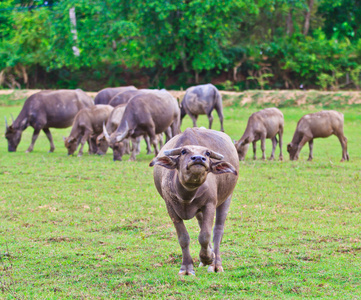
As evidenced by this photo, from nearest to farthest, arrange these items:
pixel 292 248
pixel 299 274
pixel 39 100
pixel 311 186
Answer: pixel 299 274 → pixel 292 248 → pixel 311 186 → pixel 39 100

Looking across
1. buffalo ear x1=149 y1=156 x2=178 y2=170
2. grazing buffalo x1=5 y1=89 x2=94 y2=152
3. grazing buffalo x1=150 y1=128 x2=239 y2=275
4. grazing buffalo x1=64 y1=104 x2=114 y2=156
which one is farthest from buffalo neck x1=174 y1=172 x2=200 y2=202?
grazing buffalo x1=5 y1=89 x2=94 y2=152

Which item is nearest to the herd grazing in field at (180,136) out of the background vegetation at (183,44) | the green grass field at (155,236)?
the green grass field at (155,236)

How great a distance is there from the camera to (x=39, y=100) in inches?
755

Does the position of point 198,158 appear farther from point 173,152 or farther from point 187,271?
point 187,271

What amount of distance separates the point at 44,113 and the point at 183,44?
655 inches

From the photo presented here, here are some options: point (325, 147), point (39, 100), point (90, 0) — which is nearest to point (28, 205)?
point (39, 100)

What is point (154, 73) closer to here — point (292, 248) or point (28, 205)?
point (28, 205)

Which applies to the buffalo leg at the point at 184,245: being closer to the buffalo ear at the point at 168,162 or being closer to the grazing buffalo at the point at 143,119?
the buffalo ear at the point at 168,162

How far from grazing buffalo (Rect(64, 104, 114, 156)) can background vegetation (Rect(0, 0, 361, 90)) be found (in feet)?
45.6

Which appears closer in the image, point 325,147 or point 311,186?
point 311,186

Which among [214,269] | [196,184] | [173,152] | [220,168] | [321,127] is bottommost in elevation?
[214,269]

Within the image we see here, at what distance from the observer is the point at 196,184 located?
17.8 feet

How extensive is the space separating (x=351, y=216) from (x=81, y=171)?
706 centimetres

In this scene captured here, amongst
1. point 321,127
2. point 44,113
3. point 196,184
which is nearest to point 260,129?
point 321,127
